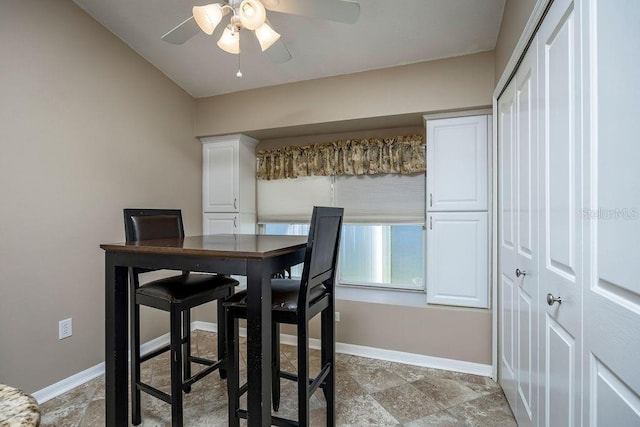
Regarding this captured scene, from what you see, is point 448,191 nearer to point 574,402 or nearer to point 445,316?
point 445,316

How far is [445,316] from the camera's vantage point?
2.54m

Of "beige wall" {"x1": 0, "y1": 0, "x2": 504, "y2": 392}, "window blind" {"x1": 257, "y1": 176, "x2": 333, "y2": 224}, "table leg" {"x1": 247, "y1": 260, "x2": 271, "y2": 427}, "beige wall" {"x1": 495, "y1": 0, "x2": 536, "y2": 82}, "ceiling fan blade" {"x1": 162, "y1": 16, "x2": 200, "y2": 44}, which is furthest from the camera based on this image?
"window blind" {"x1": 257, "y1": 176, "x2": 333, "y2": 224}

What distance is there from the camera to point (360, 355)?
2777 millimetres

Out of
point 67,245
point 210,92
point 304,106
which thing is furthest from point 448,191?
point 67,245

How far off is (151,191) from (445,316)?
2.72 meters

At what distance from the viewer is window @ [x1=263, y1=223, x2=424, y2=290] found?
10.2 ft

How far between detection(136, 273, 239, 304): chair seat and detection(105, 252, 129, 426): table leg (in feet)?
0.43

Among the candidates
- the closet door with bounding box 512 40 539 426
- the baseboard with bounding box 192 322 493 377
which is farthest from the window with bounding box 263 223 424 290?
the closet door with bounding box 512 40 539 426

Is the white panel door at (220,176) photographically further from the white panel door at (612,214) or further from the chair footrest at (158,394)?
the white panel door at (612,214)

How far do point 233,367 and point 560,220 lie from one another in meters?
1.51

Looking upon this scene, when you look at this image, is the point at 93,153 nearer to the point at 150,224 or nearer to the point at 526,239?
the point at 150,224

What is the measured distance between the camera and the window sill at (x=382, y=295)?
2.78m

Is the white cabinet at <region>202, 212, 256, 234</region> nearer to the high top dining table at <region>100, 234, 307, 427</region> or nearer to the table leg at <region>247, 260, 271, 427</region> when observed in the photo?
the high top dining table at <region>100, 234, 307, 427</region>

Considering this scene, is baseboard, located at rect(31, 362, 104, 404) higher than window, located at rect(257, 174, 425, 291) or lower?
lower
